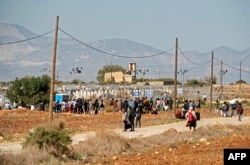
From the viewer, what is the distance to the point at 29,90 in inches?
3563

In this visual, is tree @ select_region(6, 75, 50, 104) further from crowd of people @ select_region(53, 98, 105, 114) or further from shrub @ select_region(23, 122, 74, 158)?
shrub @ select_region(23, 122, 74, 158)

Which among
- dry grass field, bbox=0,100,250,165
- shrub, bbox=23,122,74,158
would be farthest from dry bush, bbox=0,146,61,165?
shrub, bbox=23,122,74,158

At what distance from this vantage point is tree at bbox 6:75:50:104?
90338 mm

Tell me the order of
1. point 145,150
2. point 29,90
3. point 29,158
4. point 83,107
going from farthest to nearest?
point 29,90 < point 83,107 < point 145,150 < point 29,158

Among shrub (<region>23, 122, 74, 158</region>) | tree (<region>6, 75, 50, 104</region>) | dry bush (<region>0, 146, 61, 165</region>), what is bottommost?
dry bush (<region>0, 146, 61, 165</region>)

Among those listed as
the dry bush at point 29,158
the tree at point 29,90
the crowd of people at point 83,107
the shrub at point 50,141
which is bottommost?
the dry bush at point 29,158

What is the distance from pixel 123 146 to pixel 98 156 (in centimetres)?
257

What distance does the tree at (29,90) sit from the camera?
90.3m

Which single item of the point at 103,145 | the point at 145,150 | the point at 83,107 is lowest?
the point at 145,150

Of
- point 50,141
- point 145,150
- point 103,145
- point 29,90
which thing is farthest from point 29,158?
point 29,90

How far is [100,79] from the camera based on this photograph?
19975 cm

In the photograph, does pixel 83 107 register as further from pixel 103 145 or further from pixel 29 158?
pixel 29 158

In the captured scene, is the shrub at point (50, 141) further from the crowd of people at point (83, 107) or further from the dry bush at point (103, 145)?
the crowd of people at point (83, 107)

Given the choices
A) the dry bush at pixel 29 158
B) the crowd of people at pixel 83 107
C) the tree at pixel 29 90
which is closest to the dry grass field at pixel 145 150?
the dry bush at pixel 29 158
